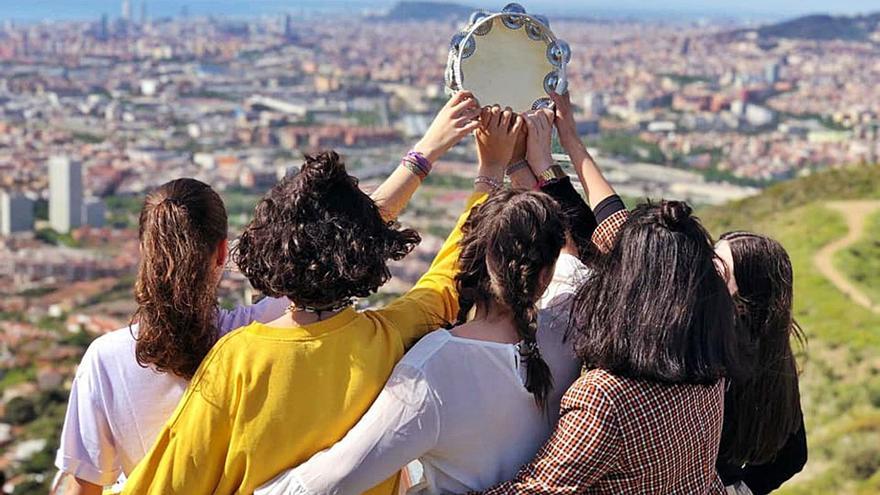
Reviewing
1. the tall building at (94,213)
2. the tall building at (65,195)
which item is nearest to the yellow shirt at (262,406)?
the tall building at (65,195)

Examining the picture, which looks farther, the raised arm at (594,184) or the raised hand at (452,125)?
the raised hand at (452,125)

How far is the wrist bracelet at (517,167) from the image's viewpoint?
5.43 feet

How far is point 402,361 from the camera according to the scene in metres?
1.24

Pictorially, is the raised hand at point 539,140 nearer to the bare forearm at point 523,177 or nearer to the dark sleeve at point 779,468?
the bare forearm at point 523,177

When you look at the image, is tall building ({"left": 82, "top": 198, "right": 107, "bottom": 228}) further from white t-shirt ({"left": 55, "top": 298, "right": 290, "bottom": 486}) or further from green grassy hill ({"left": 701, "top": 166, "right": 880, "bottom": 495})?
white t-shirt ({"left": 55, "top": 298, "right": 290, "bottom": 486})

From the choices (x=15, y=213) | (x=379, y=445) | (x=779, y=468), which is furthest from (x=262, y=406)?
(x=15, y=213)

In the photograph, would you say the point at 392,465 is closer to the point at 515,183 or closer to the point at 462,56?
the point at 515,183

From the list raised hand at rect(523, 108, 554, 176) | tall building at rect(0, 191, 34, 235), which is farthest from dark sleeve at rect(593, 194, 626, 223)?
tall building at rect(0, 191, 34, 235)

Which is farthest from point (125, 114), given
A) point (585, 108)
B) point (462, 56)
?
point (462, 56)

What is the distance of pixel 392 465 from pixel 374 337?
15 cm

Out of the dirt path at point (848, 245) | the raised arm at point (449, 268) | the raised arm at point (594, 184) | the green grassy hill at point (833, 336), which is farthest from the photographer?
the dirt path at point (848, 245)

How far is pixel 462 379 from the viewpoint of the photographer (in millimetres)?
1240

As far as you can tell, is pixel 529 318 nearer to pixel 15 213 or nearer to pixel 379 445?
pixel 379 445

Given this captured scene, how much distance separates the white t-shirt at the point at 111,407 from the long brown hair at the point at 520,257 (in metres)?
0.41
